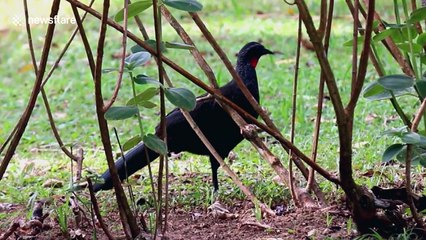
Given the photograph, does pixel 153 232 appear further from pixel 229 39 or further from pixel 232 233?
pixel 229 39

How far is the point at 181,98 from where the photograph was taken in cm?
254

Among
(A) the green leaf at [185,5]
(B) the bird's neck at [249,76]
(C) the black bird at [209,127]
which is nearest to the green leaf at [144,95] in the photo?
(A) the green leaf at [185,5]

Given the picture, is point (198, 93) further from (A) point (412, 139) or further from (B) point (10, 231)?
(A) point (412, 139)

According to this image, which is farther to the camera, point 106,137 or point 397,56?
point 397,56

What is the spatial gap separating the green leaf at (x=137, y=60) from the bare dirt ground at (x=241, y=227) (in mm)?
758

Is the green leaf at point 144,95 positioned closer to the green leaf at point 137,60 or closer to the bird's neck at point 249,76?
the green leaf at point 137,60

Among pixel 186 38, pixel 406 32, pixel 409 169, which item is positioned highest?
pixel 186 38

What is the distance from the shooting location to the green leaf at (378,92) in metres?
2.52

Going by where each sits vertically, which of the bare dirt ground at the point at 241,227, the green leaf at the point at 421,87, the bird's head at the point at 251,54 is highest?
the bird's head at the point at 251,54

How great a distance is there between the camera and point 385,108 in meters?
6.21

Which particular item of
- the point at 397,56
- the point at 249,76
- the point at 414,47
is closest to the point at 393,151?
the point at 414,47

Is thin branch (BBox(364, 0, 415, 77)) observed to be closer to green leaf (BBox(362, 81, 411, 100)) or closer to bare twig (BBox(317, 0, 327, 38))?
green leaf (BBox(362, 81, 411, 100))

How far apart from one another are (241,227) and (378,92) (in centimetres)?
88

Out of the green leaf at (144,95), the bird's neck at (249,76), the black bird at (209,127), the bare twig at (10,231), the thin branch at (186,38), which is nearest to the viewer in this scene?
the green leaf at (144,95)
